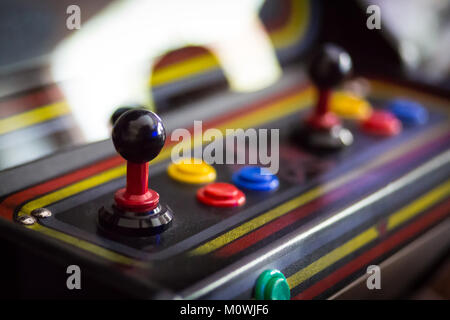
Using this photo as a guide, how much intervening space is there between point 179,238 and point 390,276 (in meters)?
0.38

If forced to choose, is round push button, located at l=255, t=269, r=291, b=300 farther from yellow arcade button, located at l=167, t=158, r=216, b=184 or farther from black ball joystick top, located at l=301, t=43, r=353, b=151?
black ball joystick top, located at l=301, t=43, r=353, b=151

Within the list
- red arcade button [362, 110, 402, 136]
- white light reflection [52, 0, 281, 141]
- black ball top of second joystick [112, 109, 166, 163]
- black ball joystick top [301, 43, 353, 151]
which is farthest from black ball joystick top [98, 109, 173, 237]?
red arcade button [362, 110, 402, 136]

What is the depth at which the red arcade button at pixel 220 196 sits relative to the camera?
3.14 ft

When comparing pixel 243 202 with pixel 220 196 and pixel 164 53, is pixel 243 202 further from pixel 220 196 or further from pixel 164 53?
pixel 164 53

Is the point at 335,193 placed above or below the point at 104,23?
below

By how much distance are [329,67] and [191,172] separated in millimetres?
298

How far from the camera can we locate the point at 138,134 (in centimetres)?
81

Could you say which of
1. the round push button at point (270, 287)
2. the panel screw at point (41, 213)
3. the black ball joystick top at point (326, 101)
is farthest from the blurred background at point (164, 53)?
the round push button at point (270, 287)

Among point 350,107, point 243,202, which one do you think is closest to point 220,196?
point 243,202

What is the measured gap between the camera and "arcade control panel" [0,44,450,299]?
2.67ft

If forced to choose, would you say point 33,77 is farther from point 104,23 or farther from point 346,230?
point 346,230

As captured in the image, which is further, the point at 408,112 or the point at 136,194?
the point at 408,112

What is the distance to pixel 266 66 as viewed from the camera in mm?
1443
